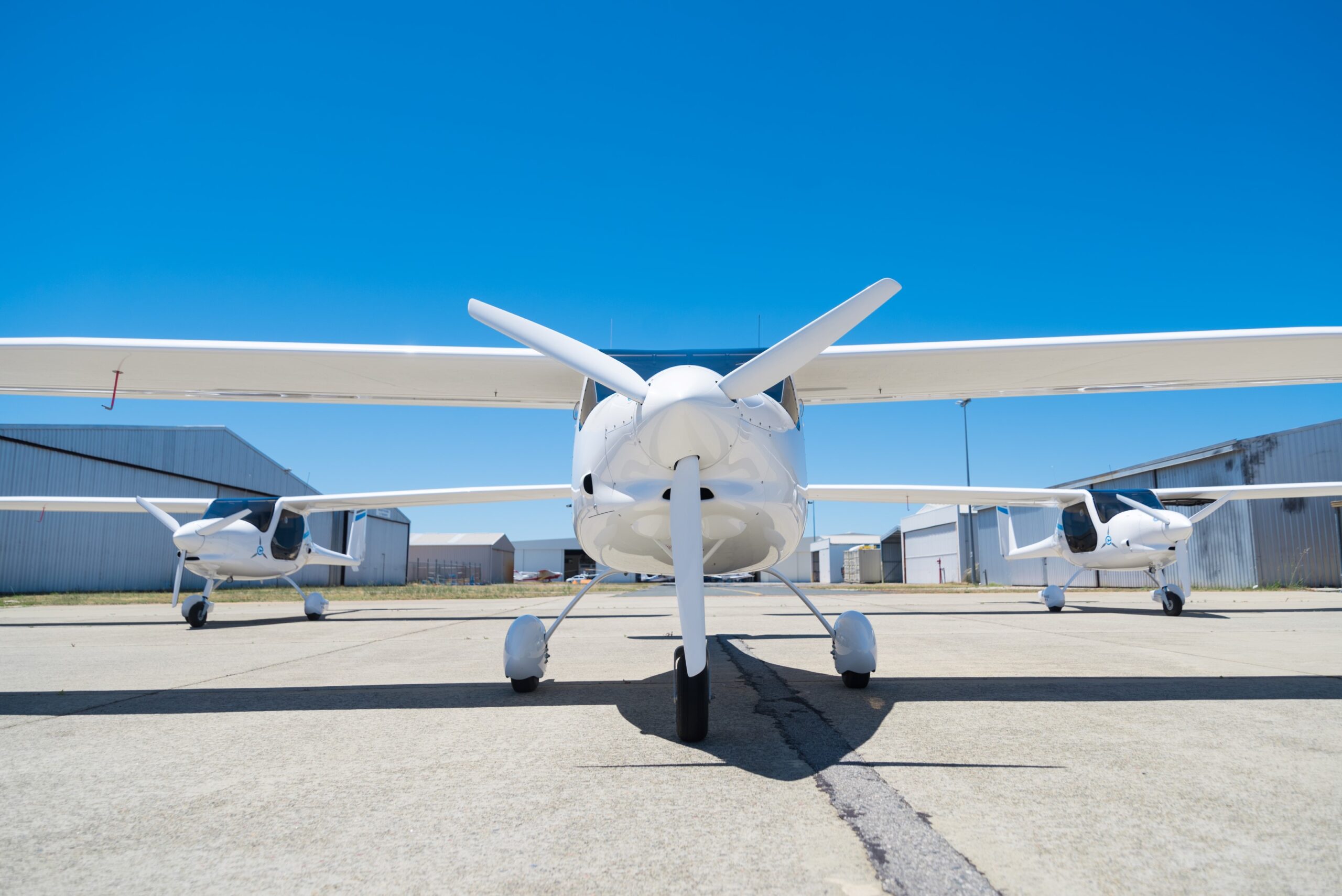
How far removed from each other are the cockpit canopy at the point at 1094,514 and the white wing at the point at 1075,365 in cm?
821

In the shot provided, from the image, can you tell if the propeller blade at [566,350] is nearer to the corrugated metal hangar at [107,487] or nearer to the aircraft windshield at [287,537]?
the aircraft windshield at [287,537]

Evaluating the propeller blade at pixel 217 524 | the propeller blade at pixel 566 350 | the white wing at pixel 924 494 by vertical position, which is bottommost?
the propeller blade at pixel 217 524

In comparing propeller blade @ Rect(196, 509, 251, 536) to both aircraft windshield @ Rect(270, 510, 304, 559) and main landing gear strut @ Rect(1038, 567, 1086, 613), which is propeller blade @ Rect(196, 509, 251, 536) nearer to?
aircraft windshield @ Rect(270, 510, 304, 559)

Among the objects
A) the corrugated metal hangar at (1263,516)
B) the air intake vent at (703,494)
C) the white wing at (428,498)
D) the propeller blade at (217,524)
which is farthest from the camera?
the corrugated metal hangar at (1263,516)

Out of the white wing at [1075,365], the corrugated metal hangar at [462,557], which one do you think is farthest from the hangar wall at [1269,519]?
the corrugated metal hangar at [462,557]

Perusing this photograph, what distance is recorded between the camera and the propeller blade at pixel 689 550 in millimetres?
3693

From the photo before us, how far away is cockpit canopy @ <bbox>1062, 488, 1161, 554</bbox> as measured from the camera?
48.3 feet

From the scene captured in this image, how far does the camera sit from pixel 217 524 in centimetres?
1292

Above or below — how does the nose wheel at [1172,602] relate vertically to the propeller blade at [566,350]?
below

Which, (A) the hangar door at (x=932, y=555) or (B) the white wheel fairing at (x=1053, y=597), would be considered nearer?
(B) the white wheel fairing at (x=1053, y=597)

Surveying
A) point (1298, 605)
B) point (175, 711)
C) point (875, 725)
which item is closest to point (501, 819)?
point (875, 725)

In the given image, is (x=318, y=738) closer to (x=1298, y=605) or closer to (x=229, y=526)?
(x=229, y=526)

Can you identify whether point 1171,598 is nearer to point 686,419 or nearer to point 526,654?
point 526,654

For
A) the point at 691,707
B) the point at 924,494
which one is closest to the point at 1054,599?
the point at 924,494
